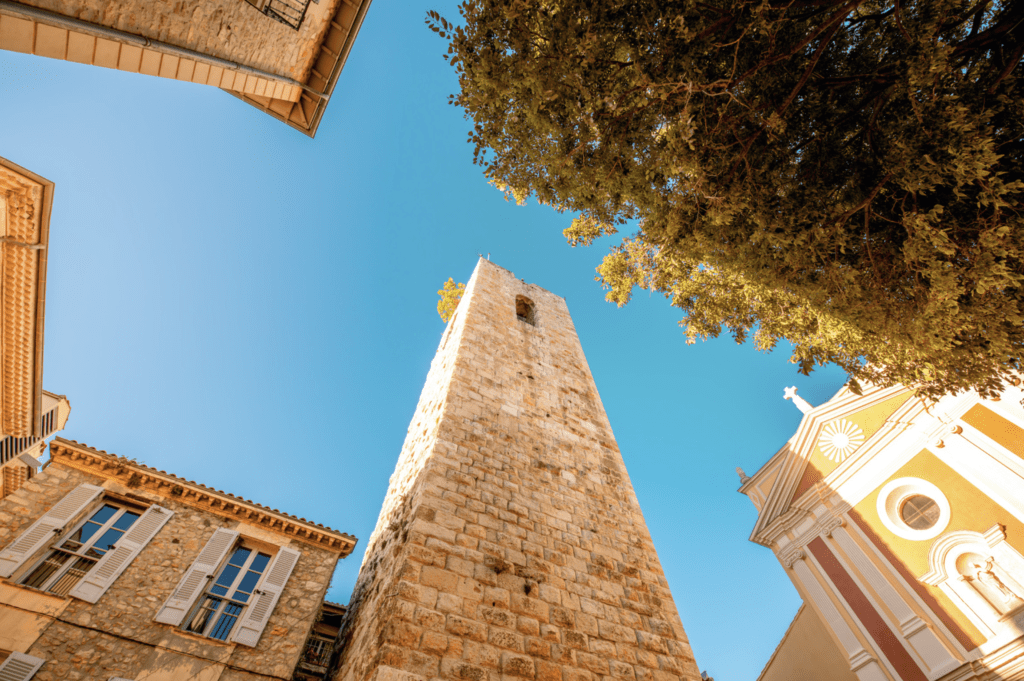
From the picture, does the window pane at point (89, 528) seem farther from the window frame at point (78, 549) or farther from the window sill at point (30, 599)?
the window sill at point (30, 599)

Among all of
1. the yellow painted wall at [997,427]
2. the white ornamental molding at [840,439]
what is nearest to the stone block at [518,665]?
the yellow painted wall at [997,427]

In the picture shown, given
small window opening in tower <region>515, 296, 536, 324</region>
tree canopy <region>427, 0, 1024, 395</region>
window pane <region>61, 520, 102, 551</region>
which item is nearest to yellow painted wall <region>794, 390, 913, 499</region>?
tree canopy <region>427, 0, 1024, 395</region>

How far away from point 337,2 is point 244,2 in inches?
65.2

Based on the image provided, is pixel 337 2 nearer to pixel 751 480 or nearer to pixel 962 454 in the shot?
pixel 962 454

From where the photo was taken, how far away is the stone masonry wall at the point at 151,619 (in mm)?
4945

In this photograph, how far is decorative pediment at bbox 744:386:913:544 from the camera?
13.3m

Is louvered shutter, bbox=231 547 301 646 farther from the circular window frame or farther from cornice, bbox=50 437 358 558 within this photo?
the circular window frame

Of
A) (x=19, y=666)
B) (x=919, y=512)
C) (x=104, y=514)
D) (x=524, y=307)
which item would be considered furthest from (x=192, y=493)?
(x=919, y=512)

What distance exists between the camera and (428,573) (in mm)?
4586

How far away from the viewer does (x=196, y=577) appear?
607 cm

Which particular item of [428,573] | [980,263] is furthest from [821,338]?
[428,573]

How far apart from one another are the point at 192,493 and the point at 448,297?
32.6 ft

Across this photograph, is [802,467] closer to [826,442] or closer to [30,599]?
[826,442]

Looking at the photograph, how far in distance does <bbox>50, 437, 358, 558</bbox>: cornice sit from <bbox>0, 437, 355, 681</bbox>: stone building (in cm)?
2
